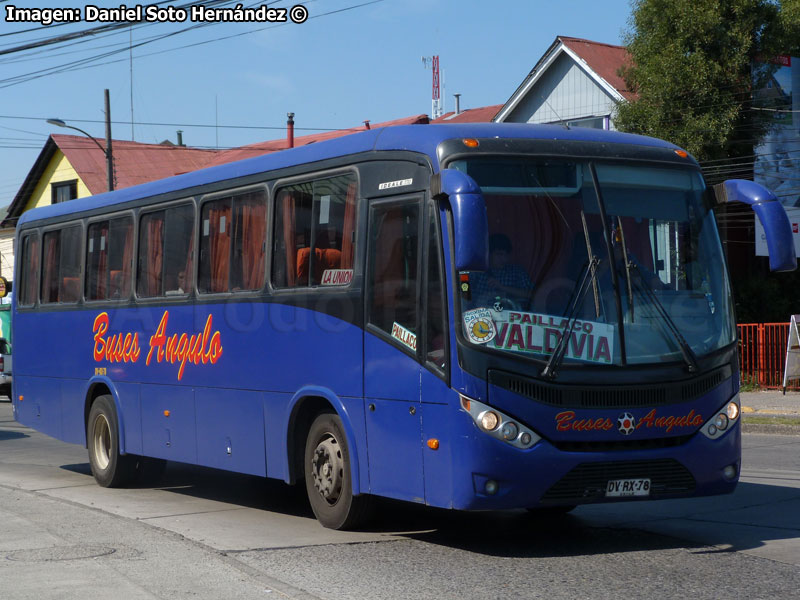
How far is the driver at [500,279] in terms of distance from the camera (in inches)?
310

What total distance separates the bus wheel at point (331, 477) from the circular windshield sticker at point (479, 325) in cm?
173

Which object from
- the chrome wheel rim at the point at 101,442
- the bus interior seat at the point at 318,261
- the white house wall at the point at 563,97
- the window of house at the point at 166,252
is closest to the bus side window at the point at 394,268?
the bus interior seat at the point at 318,261

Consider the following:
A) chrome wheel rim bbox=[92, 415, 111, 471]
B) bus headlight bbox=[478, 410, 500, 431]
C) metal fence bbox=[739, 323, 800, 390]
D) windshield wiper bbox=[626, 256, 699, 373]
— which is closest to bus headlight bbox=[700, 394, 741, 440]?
windshield wiper bbox=[626, 256, 699, 373]

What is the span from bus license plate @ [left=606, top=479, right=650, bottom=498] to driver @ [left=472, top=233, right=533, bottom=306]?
54.2 inches

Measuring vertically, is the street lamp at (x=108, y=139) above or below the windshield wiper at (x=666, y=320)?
above

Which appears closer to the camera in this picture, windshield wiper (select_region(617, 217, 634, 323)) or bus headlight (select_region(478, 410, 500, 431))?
bus headlight (select_region(478, 410, 500, 431))

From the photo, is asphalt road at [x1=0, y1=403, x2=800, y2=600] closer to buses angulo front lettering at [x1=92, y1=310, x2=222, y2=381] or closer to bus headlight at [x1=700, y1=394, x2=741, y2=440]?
bus headlight at [x1=700, y1=394, x2=741, y2=440]

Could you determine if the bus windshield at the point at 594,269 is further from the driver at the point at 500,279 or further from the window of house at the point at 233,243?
the window of house at the point at 233,243

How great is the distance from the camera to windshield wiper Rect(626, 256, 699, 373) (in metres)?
8.16

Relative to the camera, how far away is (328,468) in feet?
30.4

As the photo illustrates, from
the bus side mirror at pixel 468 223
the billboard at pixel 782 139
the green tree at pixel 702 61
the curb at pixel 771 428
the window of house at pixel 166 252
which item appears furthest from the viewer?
the billboard at pixel 782 139

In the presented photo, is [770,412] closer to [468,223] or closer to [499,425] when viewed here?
[499,425]

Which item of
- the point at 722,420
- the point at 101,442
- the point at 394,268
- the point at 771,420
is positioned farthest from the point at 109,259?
the point at 771,420

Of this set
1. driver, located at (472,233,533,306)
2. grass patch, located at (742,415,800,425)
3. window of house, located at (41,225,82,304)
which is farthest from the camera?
grass patch, located at (742,415,800,425)
